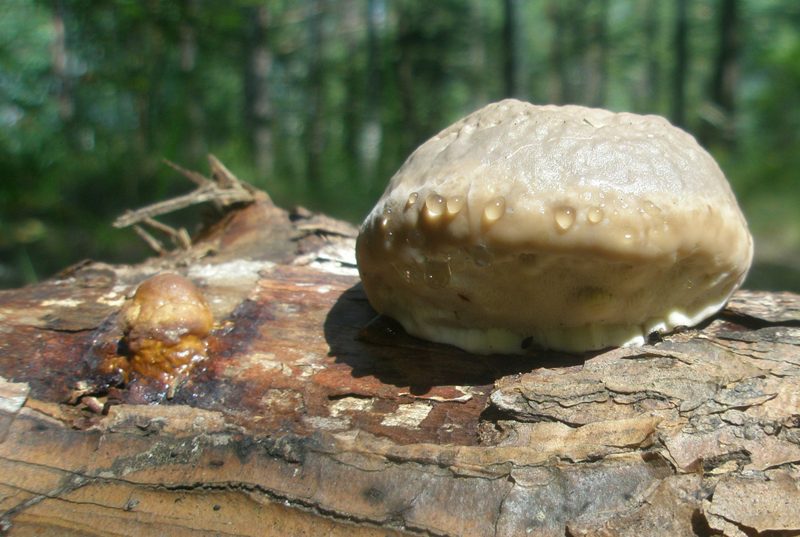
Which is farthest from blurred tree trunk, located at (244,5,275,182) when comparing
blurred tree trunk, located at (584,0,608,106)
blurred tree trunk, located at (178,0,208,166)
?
blurred tree trunk, located at (584,0,608,106)

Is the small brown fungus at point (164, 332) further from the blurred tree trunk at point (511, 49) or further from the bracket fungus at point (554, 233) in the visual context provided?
the blurred tree trunk at point (511, 49)

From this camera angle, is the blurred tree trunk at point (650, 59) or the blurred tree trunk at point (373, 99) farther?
the blurred tree trunk at point (650, 59)

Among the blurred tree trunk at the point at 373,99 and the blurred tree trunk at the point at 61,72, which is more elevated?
the blurred tree trunk at the point at 61,72

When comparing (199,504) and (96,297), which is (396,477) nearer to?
(199,504)

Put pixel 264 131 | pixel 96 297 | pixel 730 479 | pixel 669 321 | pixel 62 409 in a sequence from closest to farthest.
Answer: pixel 730 479 < pixel 62 409 < pixel 669 321 < pixel 96 297 < pixel 264 131

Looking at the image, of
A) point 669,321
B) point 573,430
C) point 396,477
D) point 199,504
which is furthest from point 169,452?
point 669,321

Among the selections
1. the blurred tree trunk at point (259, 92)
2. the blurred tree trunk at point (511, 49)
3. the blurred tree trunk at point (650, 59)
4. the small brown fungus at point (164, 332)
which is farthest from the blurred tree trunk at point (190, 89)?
the blurred tree trunk at point (650, 59)

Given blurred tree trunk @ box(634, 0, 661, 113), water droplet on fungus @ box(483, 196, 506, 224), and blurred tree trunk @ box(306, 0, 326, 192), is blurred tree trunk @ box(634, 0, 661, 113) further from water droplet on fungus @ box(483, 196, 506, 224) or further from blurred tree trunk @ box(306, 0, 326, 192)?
water droplet on fungus @ box(483, 196, 506, 224)
